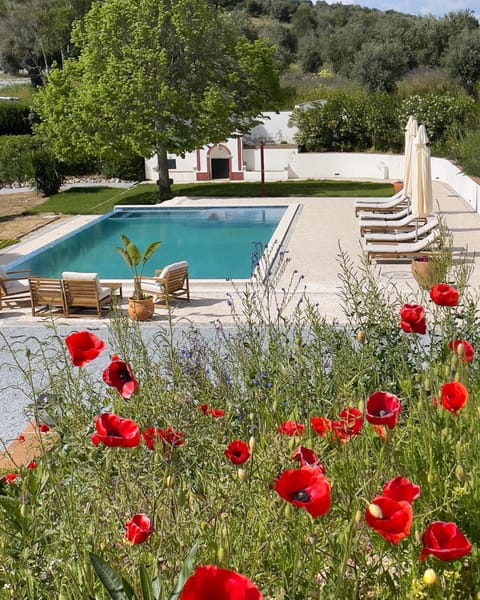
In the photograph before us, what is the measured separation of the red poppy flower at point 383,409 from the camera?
2.29m

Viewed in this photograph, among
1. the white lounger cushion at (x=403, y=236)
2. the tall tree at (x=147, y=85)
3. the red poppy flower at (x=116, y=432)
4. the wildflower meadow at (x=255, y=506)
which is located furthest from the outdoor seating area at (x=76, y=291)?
the tall tree at (x=147, y=85)

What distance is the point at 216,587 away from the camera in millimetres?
1355

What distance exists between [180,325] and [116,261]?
7.38 metres

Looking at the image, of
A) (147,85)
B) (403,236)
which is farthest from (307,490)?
(147,85)

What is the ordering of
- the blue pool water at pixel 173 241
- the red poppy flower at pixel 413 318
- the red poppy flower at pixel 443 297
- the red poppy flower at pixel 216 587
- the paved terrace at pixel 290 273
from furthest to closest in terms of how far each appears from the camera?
the blue pool water at pixel 173 241 < the paved terrace at pixel 290 273 < the red poppy flower at pixel 443 297 < the red poppy flower at pixel 413 318 < the red poppy flower at pixel 216 587

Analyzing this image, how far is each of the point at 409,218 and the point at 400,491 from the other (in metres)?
14.3

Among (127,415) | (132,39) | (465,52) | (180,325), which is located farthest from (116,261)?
(465,52)

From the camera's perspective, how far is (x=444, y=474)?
2.98 m

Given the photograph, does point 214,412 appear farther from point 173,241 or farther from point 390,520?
point 173,241

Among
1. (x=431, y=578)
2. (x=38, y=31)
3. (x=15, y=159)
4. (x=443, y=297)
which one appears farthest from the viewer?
(x=38, y=31)

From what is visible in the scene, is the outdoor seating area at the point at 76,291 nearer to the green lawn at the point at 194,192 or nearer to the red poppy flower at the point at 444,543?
the red poppy flower at the point at 444,543

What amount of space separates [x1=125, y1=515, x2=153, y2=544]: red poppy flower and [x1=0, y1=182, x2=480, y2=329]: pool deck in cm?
417

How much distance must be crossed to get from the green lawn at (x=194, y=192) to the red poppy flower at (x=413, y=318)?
63.2 ft

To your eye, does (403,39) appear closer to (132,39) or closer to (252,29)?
(252,29)
